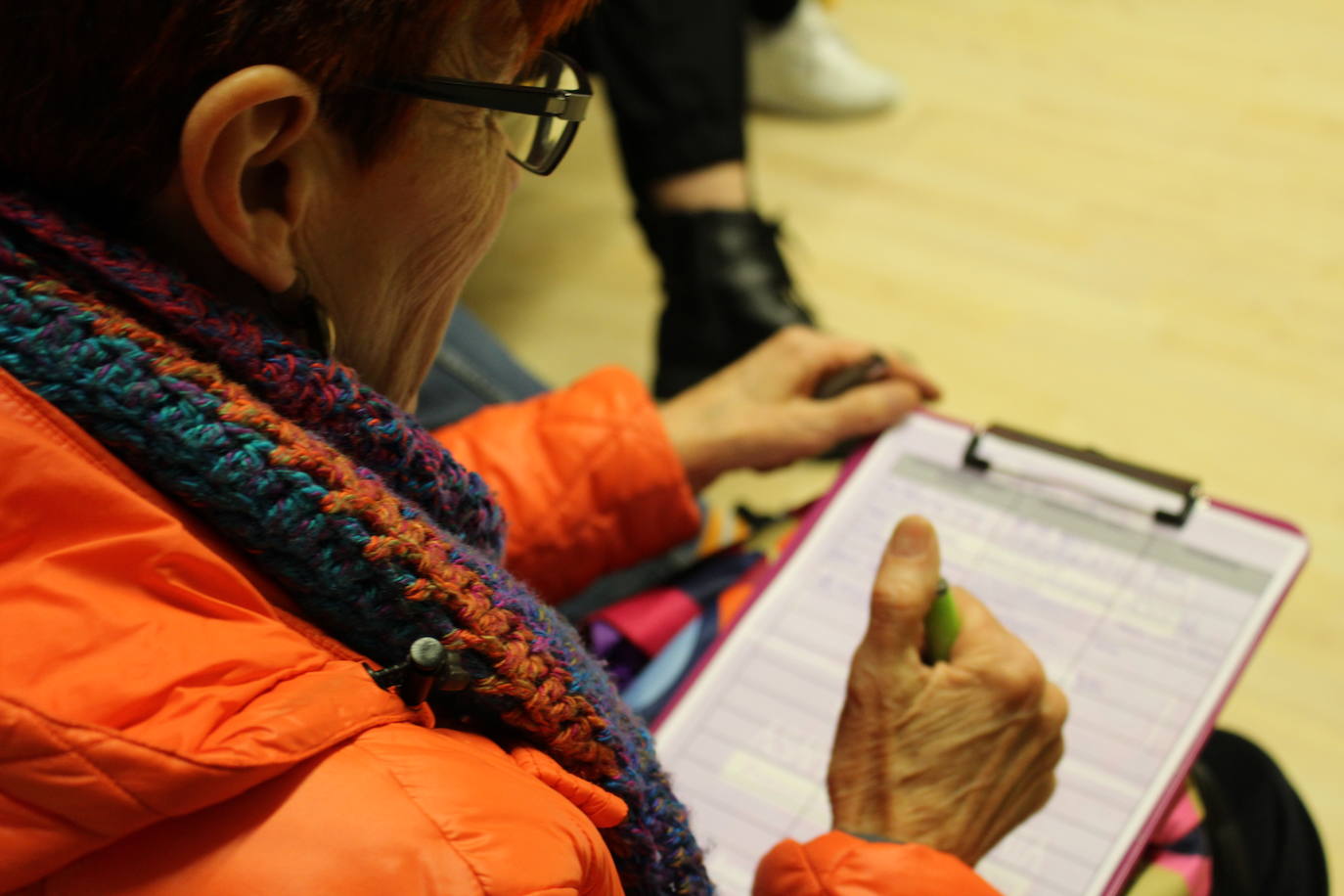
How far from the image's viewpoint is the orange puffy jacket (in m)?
0.37

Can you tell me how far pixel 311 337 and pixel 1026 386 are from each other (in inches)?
48.3

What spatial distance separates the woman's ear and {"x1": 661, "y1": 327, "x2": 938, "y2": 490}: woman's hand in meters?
0.50

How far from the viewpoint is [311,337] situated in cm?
55

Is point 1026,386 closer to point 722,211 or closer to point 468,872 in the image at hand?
point 722,211

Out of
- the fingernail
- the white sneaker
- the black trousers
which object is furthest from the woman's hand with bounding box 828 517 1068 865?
the white sneaker

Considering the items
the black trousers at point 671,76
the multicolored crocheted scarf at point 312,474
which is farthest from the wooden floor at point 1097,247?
the multicolored crocheted scarf at point 312,474

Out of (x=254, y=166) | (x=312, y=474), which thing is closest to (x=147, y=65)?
(x=254, y=166)

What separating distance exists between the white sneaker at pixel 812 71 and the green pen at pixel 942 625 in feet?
5.12

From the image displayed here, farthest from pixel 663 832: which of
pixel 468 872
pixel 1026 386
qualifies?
pixel 1026 386

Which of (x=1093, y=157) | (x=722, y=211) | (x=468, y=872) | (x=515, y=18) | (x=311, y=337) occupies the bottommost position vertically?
(x=468, y=872)

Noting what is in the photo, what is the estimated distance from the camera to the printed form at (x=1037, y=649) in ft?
2.34

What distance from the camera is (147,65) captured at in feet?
1.42

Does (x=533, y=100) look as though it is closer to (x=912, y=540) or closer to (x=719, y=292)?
(x=912, y=540)

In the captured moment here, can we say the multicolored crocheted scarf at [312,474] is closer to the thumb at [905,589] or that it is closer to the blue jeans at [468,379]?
the thumb at [905,589]
